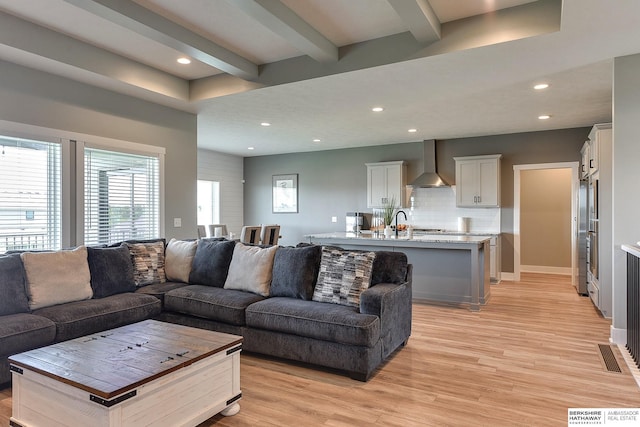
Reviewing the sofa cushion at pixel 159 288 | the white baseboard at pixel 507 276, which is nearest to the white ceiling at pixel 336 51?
the sofa cushion at pixel 159 288

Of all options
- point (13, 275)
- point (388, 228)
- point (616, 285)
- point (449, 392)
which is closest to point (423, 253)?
point (388, 228)

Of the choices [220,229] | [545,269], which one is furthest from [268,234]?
[545,269]

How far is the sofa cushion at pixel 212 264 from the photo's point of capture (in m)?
4.11

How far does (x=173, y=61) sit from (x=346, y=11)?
2.20 metres

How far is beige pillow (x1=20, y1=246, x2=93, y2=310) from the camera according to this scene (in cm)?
327

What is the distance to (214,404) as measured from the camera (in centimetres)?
236

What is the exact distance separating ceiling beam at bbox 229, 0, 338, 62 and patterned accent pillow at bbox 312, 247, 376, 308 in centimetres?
193

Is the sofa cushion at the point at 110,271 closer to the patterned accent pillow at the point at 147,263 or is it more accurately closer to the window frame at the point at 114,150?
the patterned accent pillow at the point at 147,263

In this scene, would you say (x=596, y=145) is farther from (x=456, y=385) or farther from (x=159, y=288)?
(x=159, y=288)

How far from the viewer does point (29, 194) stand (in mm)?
3955

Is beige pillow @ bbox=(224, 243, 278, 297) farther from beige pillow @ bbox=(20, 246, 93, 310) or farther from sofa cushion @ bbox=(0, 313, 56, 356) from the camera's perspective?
sofa cushion @ bbox=(0, 313, 56, 356)

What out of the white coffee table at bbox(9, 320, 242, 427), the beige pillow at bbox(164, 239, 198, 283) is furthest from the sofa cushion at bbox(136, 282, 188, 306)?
the white coffee table at bbox(9, 320, 242, 427)

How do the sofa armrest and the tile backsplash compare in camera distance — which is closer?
the sofa armrest

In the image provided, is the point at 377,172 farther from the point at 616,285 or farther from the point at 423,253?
the point at 616,285
